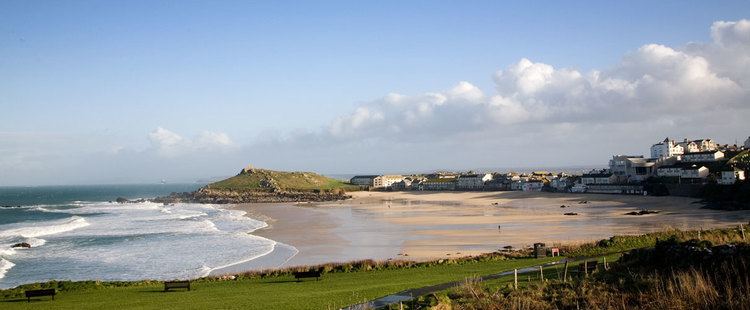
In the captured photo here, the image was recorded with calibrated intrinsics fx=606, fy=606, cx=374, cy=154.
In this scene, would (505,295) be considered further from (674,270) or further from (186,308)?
(186,308)

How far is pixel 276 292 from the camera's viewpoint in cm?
2378

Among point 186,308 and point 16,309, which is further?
point 16,309

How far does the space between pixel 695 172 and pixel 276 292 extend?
312 ft

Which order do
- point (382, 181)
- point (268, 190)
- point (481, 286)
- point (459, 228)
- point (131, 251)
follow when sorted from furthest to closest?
point (382, 181), point (268, 190), point (459, 228), point (131, 251), point (481, 286)

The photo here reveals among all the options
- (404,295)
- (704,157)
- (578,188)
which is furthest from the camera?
(578,188)

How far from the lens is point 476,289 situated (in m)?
19.0

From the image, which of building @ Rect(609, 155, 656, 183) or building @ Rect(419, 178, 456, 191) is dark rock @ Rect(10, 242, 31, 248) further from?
building @ Rect(419, 178, 456, 191)

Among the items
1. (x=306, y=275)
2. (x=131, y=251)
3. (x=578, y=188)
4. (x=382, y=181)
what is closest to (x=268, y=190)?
(x=382, y=181)

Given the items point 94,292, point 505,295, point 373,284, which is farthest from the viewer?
point 94,292

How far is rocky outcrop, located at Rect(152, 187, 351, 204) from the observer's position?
140 meters

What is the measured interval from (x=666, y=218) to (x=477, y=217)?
21.2m

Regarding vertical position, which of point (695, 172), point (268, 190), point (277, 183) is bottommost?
point (268, 190)

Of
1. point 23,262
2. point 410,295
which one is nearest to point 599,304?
point 410,295

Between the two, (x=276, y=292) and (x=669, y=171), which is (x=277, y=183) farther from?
(x=276, y=292)
